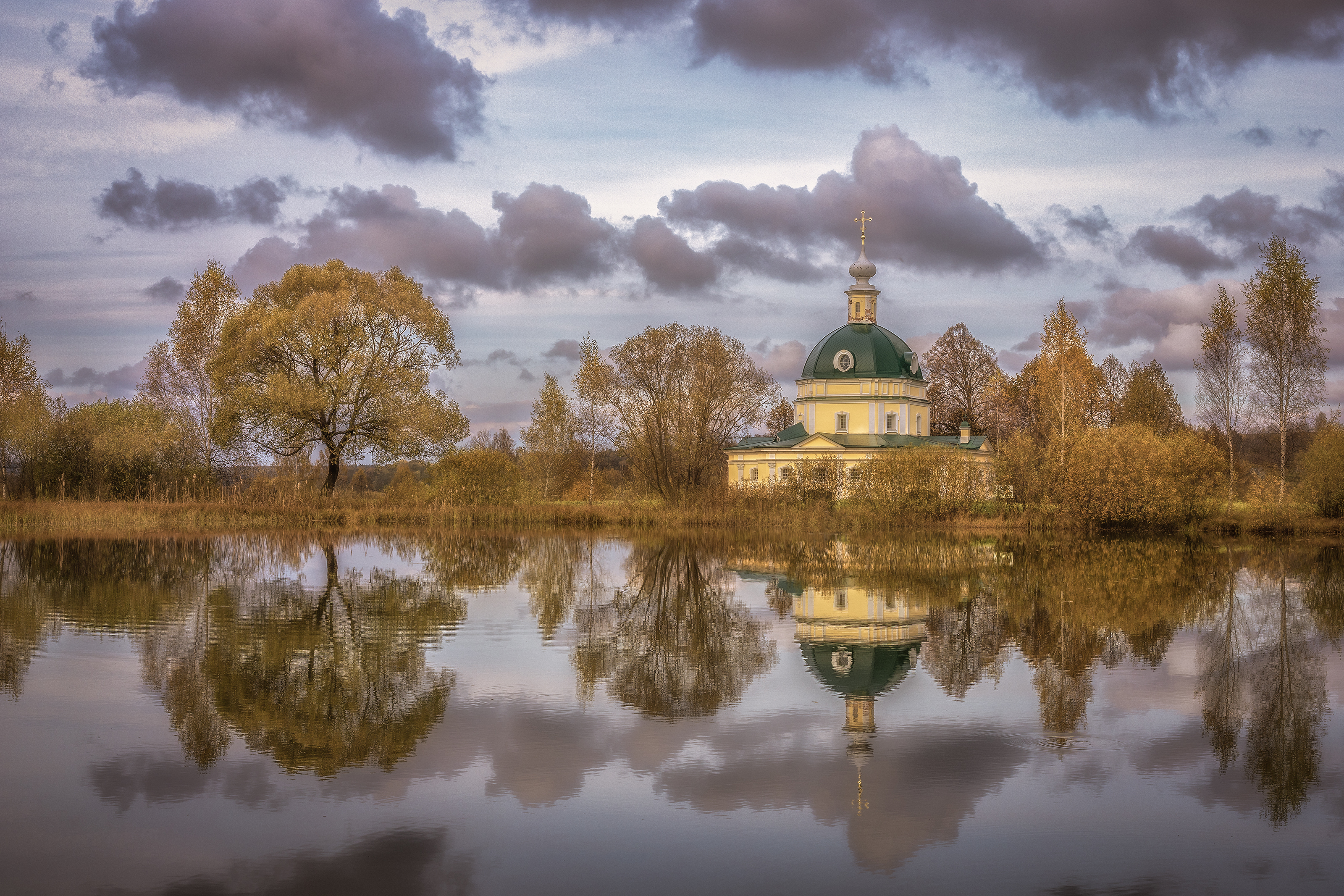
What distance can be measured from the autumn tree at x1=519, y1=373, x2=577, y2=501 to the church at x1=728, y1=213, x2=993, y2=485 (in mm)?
9914

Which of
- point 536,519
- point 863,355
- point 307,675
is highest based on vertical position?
point 863,355

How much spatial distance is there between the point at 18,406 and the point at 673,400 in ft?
85.8

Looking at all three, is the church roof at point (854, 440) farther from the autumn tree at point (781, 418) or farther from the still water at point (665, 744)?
the still water at point (665, 744)

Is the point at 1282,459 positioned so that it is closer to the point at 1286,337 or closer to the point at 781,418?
the point at 1286,337

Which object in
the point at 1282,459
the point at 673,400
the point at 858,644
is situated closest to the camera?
the point at 858,644

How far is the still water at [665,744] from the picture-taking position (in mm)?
6172

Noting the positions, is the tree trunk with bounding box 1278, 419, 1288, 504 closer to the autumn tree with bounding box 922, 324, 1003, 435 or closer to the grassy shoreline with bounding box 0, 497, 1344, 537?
the grassy shoreline with bounding box 0, 497, 1344, 537

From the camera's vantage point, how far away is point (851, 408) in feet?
210

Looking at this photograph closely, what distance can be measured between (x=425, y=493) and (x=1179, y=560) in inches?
1029

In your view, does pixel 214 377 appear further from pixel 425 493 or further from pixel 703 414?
pixel 703 414

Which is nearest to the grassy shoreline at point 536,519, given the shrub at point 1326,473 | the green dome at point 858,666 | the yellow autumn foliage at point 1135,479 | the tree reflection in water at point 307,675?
the shrub at point 1326,473

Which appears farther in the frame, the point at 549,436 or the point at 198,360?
the point at 549,436

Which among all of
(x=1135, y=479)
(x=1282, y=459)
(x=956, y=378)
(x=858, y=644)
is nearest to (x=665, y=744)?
(x=858, y=644)

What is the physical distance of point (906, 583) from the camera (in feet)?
64.1
